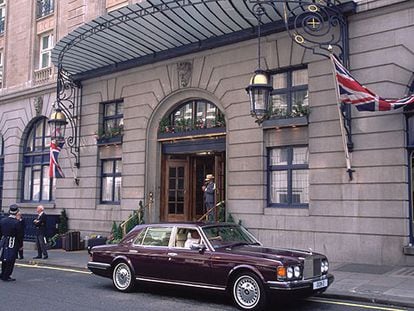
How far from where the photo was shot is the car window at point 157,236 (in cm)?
981

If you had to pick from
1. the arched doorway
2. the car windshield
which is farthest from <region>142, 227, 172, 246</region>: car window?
the arched doorway

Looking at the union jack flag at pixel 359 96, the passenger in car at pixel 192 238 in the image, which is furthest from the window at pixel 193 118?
the passenger in car at pixel 192 238

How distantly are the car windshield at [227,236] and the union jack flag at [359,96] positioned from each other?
474 centimetres

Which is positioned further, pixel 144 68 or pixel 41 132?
pixel 41 132

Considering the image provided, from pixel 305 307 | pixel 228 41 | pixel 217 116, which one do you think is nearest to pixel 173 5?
pixel 228 41

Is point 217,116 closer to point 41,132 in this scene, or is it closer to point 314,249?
point 314,249

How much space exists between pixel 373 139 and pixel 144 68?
9626 millimetres

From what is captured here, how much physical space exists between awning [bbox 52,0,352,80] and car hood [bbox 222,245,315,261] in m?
6.97

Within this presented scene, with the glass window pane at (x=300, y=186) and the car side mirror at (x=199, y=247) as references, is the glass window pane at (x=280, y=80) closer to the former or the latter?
the glass window pane at (x=300, y=186)

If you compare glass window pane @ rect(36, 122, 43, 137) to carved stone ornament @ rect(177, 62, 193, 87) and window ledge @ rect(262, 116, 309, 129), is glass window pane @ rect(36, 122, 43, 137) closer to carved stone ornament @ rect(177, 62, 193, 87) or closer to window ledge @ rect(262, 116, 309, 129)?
carved stone ornament @ rect(177, 62, 193, 87)

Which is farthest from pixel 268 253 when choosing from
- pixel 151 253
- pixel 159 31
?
pixel 159 31

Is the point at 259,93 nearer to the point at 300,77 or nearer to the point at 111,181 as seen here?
the point at 300,77

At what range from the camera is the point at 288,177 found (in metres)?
14.9

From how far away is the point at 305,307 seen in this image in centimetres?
858
